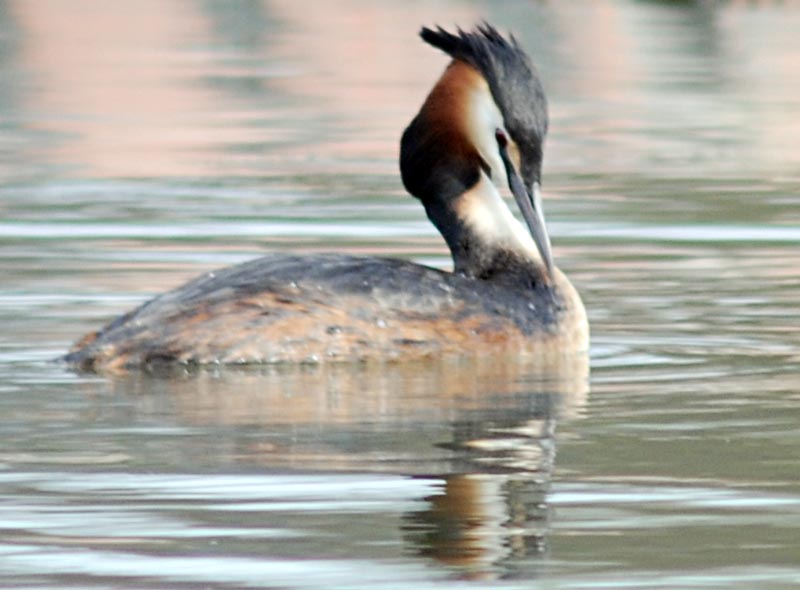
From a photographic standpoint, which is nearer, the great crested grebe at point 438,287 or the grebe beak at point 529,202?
the great crested grebe at point 438,287

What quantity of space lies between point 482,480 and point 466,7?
3138 cm

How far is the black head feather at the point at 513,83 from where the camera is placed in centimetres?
1023

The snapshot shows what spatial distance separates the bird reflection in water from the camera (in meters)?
6.68

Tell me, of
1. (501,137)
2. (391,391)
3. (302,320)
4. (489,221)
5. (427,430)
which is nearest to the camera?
(427,430)

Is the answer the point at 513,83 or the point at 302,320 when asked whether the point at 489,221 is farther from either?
the point at 302,320

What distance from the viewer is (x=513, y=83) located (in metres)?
10.2

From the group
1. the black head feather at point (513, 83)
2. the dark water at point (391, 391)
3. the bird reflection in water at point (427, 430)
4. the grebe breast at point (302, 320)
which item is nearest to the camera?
the dark water at point (391, 391)

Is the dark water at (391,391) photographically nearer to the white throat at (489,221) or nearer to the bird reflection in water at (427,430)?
the bird reflection in water at (427,430)

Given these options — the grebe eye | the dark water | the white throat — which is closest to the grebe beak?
the grebe eye

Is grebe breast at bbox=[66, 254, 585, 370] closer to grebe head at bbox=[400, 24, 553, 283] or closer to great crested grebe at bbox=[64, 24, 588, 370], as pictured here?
great crested grebe at bbox=[64, 24, 588, 370]

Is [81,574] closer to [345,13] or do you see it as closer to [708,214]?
[708,214]

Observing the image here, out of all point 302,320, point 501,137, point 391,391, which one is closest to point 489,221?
point 501,137

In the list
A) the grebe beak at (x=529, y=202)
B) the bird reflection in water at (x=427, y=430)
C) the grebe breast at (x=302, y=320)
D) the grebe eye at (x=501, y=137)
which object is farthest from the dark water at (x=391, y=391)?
the grebe eye at (x=501, y=137)

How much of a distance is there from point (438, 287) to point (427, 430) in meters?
1.74
